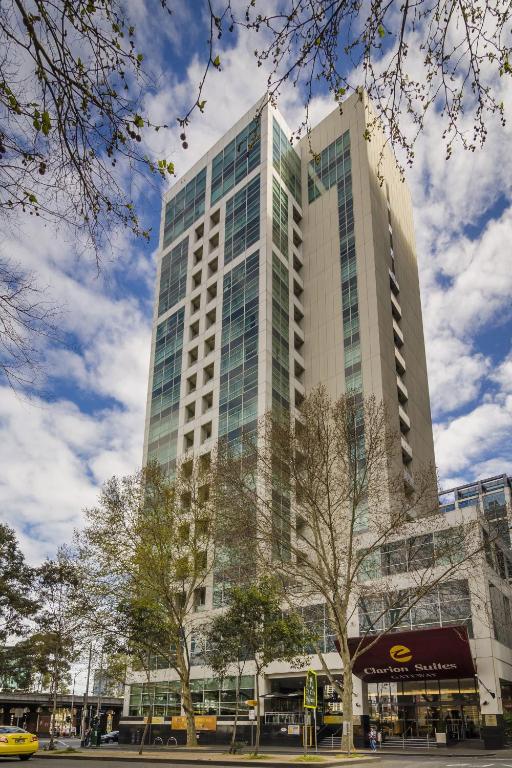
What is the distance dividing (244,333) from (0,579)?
1138 inches

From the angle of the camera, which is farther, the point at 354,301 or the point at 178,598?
the point at 354,301

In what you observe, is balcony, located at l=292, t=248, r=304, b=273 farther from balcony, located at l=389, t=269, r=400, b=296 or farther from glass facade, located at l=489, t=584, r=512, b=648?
glass facade, located at l=489, t=584, r=512, b=648

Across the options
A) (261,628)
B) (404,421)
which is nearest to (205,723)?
(261,628)

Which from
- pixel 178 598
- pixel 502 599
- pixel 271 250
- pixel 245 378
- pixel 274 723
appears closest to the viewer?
pixel 178 598

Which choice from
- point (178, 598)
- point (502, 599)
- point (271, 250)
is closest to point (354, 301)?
point (271, 250)

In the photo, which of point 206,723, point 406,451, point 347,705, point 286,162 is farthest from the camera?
point 286,162

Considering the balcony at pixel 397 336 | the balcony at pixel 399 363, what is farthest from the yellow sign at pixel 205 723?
the balcony at pixel 397 336

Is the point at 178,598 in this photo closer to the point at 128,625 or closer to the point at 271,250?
the point at 128,625

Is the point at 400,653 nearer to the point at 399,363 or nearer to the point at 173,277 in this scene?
the point at 399,363

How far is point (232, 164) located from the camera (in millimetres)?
68250

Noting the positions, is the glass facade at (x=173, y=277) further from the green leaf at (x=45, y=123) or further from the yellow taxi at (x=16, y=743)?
the green leaf at (x=45, y=123)

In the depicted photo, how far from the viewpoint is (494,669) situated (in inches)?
1273

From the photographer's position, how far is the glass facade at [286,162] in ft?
216

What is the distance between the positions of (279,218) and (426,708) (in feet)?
148
